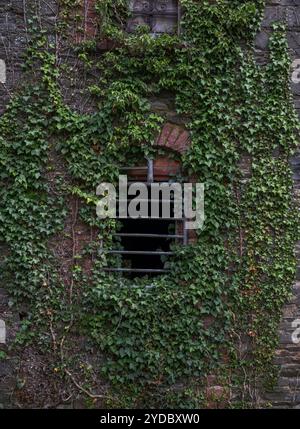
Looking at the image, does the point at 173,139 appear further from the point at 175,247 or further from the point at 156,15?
the point at 156,15

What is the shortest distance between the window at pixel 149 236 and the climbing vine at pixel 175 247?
5.0 inches

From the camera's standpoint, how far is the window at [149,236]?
4.86 m

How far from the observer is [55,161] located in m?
4.81

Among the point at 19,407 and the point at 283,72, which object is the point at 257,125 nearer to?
the point at 283,72

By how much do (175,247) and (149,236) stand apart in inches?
11.3

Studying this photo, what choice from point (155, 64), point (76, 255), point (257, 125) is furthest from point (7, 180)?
point (257, 125)

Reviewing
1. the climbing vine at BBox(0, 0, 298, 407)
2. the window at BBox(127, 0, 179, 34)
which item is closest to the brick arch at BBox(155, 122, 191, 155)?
the climbing vine at BBox(0, 0, 298, 407)

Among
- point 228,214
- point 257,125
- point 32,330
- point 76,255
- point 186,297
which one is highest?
point 257,125

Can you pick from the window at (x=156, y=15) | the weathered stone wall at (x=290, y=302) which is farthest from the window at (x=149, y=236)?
the window at (x=156, y=15)

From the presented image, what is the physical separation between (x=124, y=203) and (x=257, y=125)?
4.93 ft

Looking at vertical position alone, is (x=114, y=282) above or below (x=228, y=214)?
below

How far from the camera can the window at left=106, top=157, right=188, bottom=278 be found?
486 centimetres

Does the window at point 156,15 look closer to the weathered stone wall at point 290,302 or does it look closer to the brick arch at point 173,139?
the weathered stone wall at point 290,302

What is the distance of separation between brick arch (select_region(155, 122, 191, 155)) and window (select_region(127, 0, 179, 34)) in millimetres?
1014
